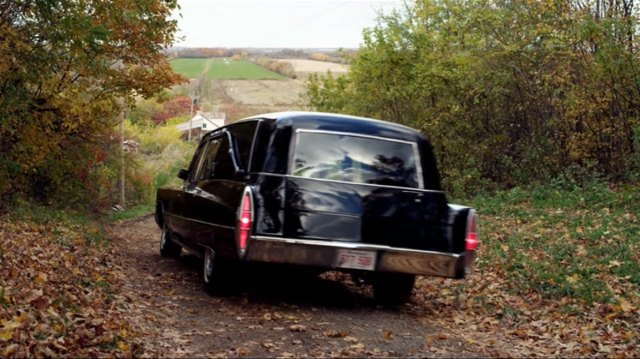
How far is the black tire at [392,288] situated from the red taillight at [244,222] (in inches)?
71.3

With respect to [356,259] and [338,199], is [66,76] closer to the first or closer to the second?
[338,199]

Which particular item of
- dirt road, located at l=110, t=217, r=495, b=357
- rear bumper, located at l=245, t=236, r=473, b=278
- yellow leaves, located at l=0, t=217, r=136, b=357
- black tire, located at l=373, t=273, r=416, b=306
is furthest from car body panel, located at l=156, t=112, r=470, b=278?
yellow leaves, located at l=0, t=217, r=136, b=357

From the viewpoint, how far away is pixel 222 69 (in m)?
86.2

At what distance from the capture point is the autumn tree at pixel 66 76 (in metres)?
14.7

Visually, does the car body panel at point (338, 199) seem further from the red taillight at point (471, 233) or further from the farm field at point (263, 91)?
the farm field at point (263, 91)

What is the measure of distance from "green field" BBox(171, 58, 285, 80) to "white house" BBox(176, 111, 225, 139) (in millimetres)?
4386

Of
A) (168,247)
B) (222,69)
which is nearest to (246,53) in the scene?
(222,69)

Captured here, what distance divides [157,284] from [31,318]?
3.94 m

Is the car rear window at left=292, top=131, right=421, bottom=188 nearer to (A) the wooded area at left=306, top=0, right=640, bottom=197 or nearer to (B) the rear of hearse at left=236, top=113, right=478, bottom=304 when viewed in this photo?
(B) the rear of hearse at left=236, top=113, right=478, bottom=304

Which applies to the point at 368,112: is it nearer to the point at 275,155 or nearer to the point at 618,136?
the point at 618,136

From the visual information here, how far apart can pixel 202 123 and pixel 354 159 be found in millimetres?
77558

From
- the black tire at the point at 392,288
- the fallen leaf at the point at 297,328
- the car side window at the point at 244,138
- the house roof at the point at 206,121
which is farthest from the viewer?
the house roof at the point at 206,121

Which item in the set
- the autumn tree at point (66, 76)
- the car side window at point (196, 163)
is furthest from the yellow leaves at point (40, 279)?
the autumn tree at point (66, 76)

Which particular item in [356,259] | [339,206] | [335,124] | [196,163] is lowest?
[356,259]
